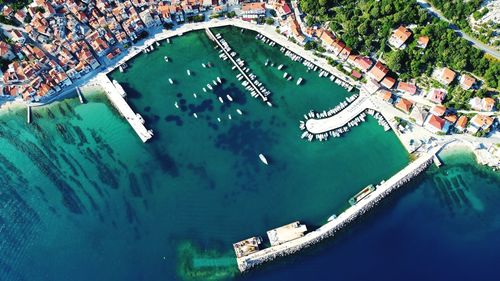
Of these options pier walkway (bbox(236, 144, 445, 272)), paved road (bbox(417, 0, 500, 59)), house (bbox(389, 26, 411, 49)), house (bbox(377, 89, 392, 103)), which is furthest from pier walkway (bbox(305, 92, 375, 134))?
paved road (bbox(417, 0, 500, 59))

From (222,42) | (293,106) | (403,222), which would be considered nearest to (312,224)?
(403,222)

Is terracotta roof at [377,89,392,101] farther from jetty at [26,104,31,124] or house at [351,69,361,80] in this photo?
jetty at [26,104,31,124]

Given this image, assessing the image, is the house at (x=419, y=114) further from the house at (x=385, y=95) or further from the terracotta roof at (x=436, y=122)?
the house at (x=385, y=95)

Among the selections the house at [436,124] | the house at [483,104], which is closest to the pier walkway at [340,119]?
the house at [436,124]

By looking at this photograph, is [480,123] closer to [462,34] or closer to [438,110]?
[438,110]

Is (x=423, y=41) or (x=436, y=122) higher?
(x=423, y=41)

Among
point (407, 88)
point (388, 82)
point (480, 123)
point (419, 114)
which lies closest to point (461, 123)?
point (480, 123)
